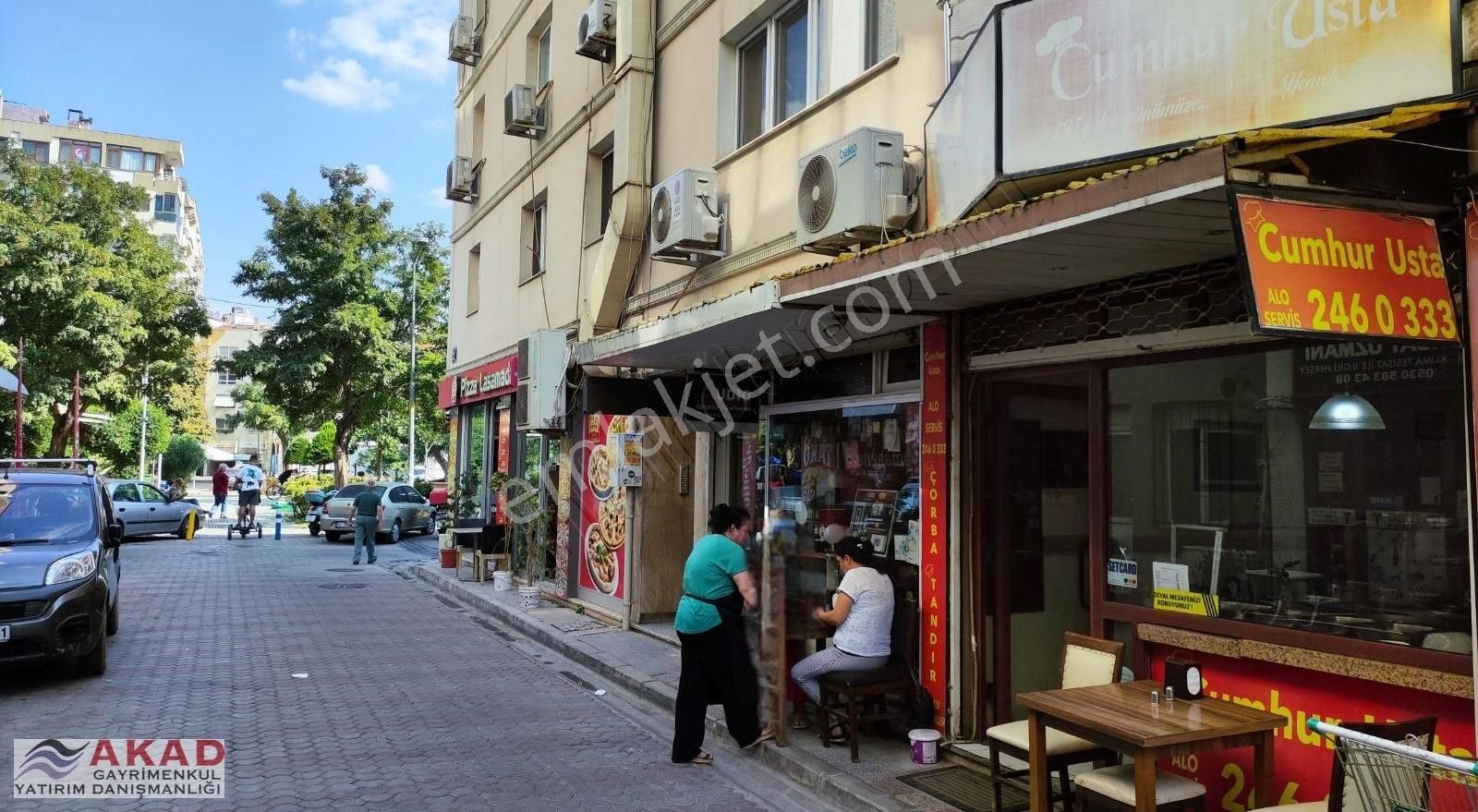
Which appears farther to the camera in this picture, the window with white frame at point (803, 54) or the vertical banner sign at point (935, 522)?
the window with white frame at point (803, 54)

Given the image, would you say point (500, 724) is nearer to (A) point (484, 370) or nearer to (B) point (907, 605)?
(B) point (907, 605)

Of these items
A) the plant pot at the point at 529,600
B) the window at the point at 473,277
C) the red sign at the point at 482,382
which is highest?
the window at the point at 473,277

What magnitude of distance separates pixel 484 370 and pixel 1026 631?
12581 millimetres

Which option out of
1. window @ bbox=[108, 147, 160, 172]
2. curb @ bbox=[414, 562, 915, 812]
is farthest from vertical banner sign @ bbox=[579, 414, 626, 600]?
window @ bbox=[108, 147, 160, 172]

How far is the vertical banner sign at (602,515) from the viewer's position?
11516mm

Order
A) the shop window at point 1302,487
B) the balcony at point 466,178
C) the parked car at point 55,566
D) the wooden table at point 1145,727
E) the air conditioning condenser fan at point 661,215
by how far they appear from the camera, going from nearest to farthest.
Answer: the wooden table at point 1145,727, the shop window at point 1302,487, the parked car at point 55,566, the air conditioning condenser fan at point 661,215, the balcony at point 466,178

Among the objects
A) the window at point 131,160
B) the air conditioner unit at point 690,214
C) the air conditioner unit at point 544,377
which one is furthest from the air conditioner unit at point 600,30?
the window at point 131,160

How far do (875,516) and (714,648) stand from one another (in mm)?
1810

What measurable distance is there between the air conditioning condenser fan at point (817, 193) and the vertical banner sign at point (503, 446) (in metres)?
9.93

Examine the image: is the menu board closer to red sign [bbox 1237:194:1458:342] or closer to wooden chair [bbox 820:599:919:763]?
wooden chair [bbox 820:599:919:763]

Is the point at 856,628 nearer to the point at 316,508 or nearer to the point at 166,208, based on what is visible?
the point at 316,508

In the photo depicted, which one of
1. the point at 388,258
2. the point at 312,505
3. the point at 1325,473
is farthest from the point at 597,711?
the point at 388,258

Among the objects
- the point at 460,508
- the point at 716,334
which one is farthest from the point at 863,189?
the point at 460,508

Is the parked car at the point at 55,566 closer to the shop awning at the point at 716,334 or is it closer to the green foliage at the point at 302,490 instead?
the shop awning at the point at 716,334
